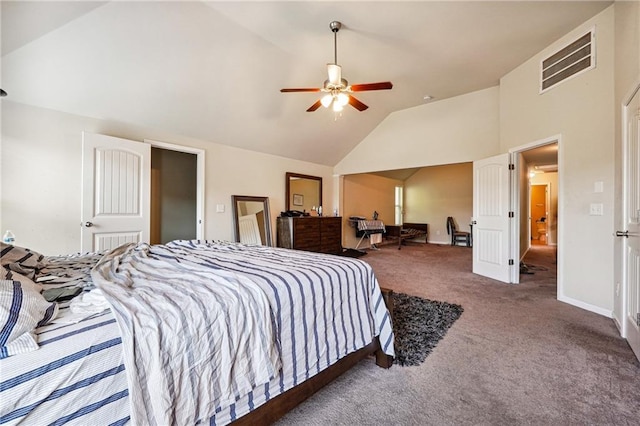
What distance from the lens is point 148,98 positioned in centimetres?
333

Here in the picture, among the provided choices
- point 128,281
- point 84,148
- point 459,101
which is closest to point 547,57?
point 459,101

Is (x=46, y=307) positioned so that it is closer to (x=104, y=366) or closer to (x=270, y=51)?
(x=104, y=366)

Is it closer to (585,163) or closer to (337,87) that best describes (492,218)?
(585,163)

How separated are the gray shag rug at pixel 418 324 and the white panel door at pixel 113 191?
332cm

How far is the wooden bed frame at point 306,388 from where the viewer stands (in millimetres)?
1215

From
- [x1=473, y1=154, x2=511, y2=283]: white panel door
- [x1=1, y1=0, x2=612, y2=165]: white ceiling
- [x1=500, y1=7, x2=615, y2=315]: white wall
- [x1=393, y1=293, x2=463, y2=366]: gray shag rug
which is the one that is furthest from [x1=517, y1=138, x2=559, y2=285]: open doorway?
[x1=393, y1=293, x2=463, y2=366]: gray shag rug

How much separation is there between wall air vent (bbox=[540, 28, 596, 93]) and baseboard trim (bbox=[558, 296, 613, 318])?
2.61 meters

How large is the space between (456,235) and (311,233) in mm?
5151

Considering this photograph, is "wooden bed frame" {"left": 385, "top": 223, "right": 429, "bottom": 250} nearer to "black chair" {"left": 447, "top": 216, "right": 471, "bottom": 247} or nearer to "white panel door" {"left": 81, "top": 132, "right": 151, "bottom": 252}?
"black chair" {"left": 447, "top": 216, "right": 471, "bottom": 247}

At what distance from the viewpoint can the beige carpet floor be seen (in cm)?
145

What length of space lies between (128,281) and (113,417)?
67 cm

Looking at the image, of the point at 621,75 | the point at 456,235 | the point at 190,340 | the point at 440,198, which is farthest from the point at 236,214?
the point at 440,198

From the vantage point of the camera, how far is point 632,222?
6.87 ft

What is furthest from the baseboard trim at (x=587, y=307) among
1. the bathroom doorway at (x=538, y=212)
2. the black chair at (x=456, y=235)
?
the bathroom doorway at (x=538, y=212)
